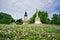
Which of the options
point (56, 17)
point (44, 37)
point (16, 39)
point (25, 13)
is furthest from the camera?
point (56, 17)

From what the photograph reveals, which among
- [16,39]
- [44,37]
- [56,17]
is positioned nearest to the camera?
[16,39]

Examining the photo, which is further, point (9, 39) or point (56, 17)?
point (56, 17)

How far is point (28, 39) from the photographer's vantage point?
11.0 ft

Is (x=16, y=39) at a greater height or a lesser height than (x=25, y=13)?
lesser

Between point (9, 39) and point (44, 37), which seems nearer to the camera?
point (9, 39)

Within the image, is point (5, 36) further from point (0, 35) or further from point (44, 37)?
point (44, 37)

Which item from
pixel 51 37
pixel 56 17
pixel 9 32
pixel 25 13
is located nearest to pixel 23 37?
pixel 9 32

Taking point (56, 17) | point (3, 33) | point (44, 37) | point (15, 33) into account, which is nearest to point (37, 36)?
point (44, 37)

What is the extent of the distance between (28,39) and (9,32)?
41 centimetres

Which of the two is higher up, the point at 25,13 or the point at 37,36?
the point at 25,13

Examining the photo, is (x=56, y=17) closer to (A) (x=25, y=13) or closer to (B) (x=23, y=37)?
(A) (x=25, y=13)

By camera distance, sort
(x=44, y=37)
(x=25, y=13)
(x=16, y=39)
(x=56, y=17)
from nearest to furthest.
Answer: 1. (x=16, y=39)
2. (x=44, y=37)
3. (x=25, y=13)
4. (x=56, y=17)

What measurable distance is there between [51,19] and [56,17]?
0.24 meters

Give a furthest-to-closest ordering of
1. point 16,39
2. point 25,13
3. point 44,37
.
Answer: point 25,13 → point 44,37 → point 16,39
